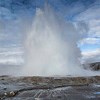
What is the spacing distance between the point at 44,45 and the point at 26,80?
25956mm

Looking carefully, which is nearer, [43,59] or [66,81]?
[66,81]

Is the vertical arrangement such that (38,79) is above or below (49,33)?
below

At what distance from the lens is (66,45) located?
6975cm

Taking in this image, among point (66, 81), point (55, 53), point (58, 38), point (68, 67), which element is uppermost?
point (58, 38)

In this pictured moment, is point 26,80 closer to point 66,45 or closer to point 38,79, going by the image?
point 38,79

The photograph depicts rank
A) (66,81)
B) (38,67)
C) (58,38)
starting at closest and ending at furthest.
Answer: (66,81), (38,67), (58,38)

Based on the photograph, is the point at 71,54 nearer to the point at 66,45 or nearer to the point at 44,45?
the point at 66,45

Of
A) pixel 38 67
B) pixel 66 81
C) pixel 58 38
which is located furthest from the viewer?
pixel 58 38

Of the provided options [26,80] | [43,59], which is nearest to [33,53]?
[43,59]

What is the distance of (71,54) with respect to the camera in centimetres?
7012

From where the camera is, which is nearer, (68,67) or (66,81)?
(66,81)

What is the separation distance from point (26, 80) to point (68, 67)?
956 inches

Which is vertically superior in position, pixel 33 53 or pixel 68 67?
pixel 33 53

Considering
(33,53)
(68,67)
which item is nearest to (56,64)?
(68,67)
